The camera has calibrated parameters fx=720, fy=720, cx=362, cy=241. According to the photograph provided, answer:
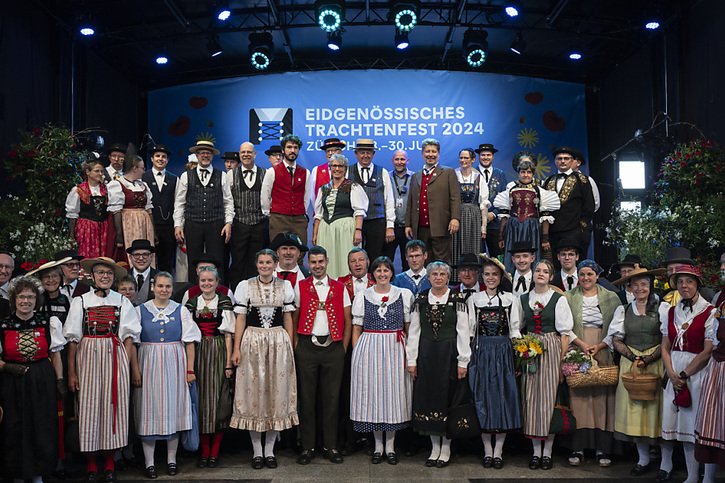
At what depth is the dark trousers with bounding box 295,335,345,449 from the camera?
5496mm

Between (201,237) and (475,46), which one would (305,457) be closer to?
(201,237)

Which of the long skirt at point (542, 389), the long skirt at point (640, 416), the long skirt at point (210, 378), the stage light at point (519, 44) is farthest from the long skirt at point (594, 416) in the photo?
the stage light at point (519, 44)

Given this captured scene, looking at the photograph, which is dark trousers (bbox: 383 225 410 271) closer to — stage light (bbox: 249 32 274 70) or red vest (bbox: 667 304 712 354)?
red vest (bbox: 667 304 712 354)

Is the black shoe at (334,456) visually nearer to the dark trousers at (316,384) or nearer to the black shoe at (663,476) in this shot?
the dark trousers at (316,384)

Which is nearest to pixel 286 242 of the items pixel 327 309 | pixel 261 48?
pixel 327 309

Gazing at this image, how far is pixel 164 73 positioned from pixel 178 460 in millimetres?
8964

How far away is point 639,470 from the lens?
17.0 ft

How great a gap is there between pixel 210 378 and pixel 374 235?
99.7 inches

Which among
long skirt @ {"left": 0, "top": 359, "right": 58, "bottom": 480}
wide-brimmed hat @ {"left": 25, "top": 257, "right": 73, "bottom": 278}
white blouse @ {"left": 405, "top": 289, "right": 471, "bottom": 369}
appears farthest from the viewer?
white blouse @ {"left": 405, "top": 289, "right": 471, "bottom": 369}

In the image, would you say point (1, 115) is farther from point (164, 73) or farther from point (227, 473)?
point (227, 473)

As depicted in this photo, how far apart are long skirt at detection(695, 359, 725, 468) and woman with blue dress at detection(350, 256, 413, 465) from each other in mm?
1997

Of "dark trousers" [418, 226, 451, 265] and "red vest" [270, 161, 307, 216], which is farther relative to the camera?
"dark trousers" [418, 226, 451, 265]

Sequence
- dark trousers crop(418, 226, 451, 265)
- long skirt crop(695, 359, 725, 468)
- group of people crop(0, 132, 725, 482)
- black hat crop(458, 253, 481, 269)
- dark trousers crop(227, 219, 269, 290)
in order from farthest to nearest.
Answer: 1. dark trousers crop(418, 226, 451, 265)
2. dark trousers crop(227, 219, 269, 290)
3. black hat crop(458, 253, 481, 269)
4. group of people crop(0, 132, 725, 482)
5. long skirt crop(695, 359, 725, 468)

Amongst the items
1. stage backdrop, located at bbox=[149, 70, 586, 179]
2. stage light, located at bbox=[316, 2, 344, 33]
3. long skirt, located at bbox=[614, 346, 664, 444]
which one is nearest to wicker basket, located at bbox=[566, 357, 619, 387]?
long skirt, located at bbox=[614, 346, 664, 444]
